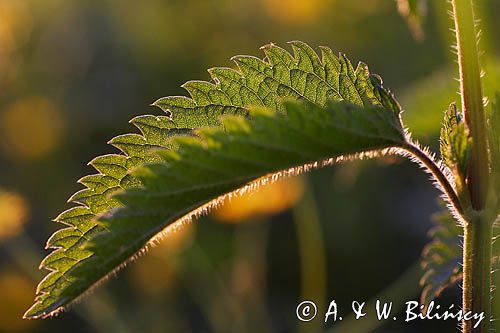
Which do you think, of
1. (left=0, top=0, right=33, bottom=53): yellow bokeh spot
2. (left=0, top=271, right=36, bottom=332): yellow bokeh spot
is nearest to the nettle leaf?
(left=0, top=271, right=36, bottom=332): yellow bokeh spot

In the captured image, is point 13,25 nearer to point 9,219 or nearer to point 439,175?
point 9,219

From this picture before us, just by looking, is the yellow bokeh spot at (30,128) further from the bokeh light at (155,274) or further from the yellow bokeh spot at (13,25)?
the bokeh light at (155,274)

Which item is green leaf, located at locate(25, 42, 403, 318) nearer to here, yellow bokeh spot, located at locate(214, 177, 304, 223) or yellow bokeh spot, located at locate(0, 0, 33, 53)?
yellow bokeh spot, located at locate(214, 177, 304, 223)

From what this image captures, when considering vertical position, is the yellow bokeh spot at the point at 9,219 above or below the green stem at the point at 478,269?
above

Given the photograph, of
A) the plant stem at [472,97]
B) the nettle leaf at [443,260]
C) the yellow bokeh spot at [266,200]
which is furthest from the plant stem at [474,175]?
the yellow bokeh spot at [266,200]

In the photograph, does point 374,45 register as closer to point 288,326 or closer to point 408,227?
point 408,227

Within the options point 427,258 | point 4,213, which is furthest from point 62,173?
point 427,258

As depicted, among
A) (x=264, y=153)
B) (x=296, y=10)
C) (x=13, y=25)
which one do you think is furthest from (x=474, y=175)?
(x=13, y=25)
